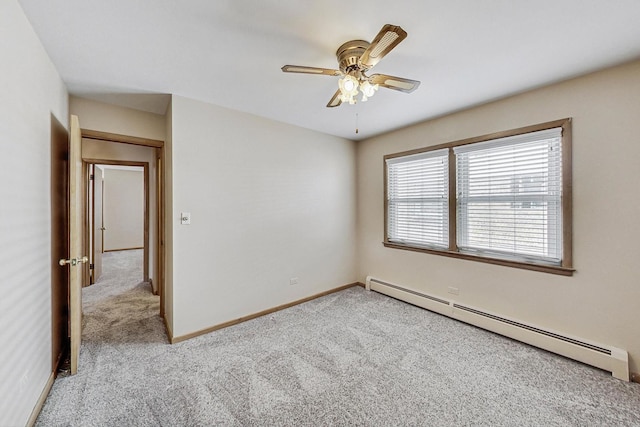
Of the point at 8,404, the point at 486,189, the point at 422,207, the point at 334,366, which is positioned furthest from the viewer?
the point at 422,207

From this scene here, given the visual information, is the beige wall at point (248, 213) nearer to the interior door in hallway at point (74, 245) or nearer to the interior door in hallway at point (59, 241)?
the interior door in hallway at point (74, 245)

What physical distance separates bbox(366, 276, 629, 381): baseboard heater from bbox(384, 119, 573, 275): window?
22.7 inches

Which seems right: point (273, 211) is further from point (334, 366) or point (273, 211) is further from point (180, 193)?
point (334, 366)

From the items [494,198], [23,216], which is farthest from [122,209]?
[494,198]

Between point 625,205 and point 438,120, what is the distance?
1878mm

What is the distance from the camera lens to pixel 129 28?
1.63 meters

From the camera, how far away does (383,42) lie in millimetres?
1402

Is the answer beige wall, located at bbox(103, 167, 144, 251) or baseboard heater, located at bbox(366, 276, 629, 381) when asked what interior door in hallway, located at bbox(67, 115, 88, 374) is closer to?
baseboard heater, located at bbox(366, 276, 629, 381)

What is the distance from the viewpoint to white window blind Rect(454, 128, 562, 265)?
2414mm

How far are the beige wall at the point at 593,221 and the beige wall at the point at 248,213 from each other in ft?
6.65

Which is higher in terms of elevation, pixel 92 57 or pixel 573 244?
pixel 92 57

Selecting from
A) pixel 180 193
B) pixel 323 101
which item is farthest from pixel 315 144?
pixel 180 193

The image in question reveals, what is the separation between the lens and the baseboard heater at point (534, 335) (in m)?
2.05

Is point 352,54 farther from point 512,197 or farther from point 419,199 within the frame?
point 419,199
